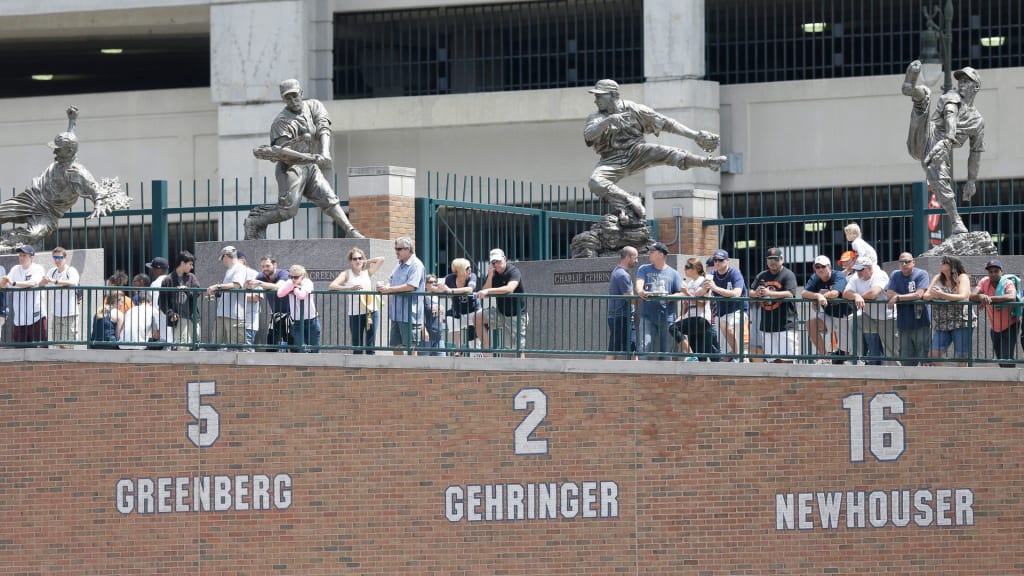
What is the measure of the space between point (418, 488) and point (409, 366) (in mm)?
1308

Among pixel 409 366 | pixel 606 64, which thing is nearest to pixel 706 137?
pixel 409 366

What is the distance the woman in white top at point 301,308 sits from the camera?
23281 mm

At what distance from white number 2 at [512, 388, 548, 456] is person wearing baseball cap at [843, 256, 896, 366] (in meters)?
3.48

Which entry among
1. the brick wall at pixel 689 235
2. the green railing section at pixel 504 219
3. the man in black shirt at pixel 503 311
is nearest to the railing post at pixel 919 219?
the brick wall at pixel 689 235

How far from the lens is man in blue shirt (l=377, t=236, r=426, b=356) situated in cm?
2323

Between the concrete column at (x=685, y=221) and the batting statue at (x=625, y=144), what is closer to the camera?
the batting statue at (x=625, y=144)

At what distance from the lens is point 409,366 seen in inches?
902

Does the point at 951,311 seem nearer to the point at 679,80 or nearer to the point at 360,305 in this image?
the point at 360,305

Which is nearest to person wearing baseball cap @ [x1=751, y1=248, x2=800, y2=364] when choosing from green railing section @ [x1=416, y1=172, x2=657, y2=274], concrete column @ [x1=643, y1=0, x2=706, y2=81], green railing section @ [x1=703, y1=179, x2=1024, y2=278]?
green railing section @ [x1=416, y1=172, x2=657, y2=274]

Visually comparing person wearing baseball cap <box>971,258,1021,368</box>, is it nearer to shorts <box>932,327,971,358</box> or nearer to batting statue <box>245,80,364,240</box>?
shorts <box>932,327,971,358</box>

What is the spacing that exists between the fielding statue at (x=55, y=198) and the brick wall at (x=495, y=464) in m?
3.72

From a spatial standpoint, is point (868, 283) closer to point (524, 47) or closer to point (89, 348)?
point (89, 348)

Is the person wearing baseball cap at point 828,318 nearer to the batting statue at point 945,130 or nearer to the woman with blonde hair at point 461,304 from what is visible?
the batting statue at point 945,130

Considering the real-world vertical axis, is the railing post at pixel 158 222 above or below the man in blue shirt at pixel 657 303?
above
